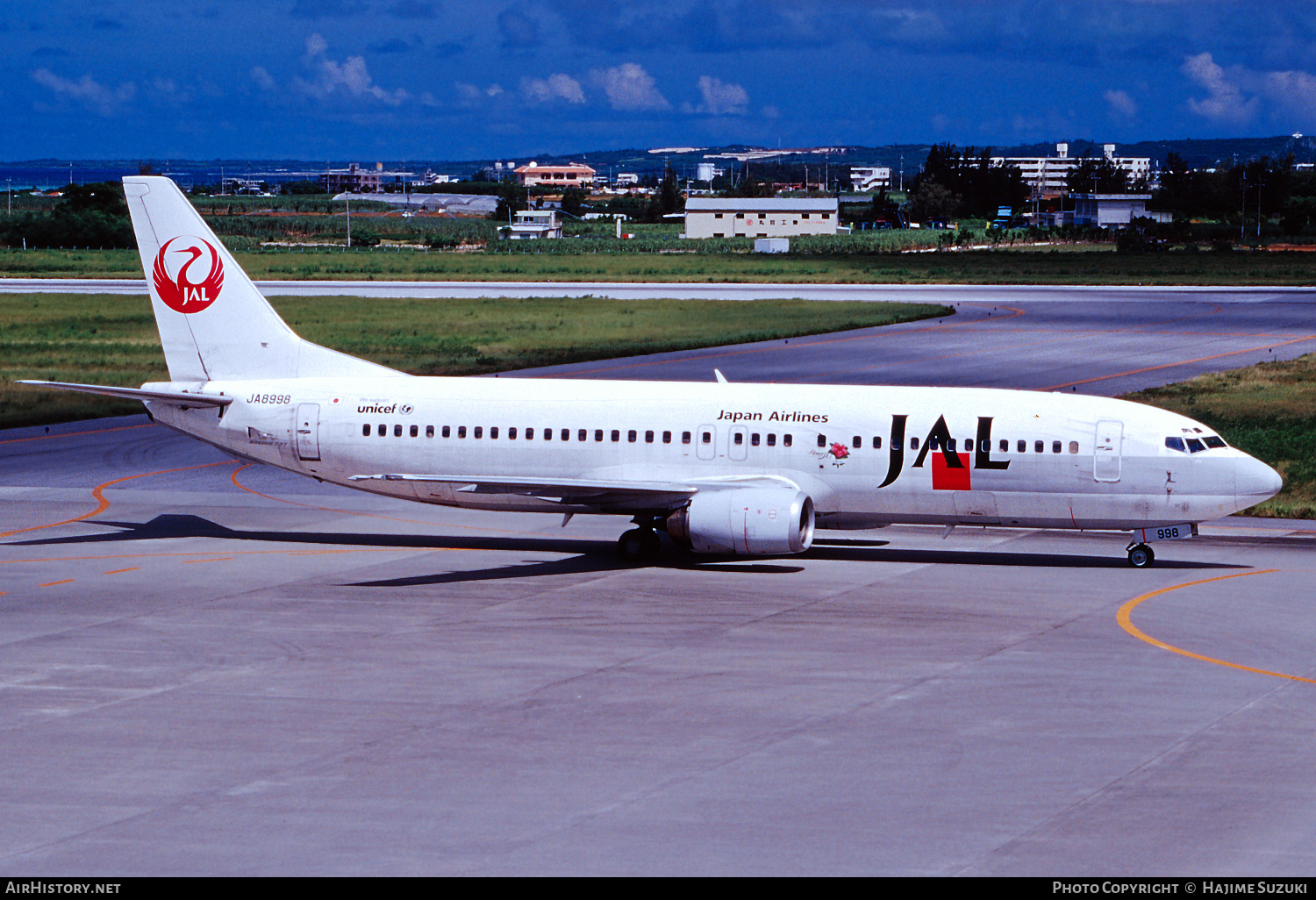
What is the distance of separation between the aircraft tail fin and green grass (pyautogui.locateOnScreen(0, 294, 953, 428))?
2342 centimetres

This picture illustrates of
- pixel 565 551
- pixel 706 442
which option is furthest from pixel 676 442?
pixel 565 551

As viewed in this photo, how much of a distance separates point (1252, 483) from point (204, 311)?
27055mm

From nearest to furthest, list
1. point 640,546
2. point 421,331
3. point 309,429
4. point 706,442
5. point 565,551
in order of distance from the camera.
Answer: point 706,442 < point 640,546 < point 309,429 < point 565,551 < point 421,331

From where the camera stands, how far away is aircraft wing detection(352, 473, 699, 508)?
1494 inches

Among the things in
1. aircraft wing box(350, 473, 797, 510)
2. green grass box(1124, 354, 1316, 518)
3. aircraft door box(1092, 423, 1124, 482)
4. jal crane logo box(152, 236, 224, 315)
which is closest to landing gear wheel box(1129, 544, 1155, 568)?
aircraft door box(1092, 423, 1124, 482)

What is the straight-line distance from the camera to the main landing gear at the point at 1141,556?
38.8 meters

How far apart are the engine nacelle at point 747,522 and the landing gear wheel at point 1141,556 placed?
816 cm

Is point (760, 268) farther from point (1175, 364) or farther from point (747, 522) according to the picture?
point (747, 522)

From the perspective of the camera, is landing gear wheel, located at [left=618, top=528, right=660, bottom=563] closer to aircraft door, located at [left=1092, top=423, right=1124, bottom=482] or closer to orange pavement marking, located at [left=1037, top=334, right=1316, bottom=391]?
aircraft door, located at [left=1092, top=423, right=1124, bottom=482]

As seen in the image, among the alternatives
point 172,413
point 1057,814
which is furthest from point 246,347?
point 1057,814

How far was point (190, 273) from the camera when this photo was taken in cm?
4294

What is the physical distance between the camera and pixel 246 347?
4238cm

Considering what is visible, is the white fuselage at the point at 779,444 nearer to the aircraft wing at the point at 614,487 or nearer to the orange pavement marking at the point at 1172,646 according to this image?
the aircraft wing at the point at 614,487

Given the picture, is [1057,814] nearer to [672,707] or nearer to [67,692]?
[672,707]
